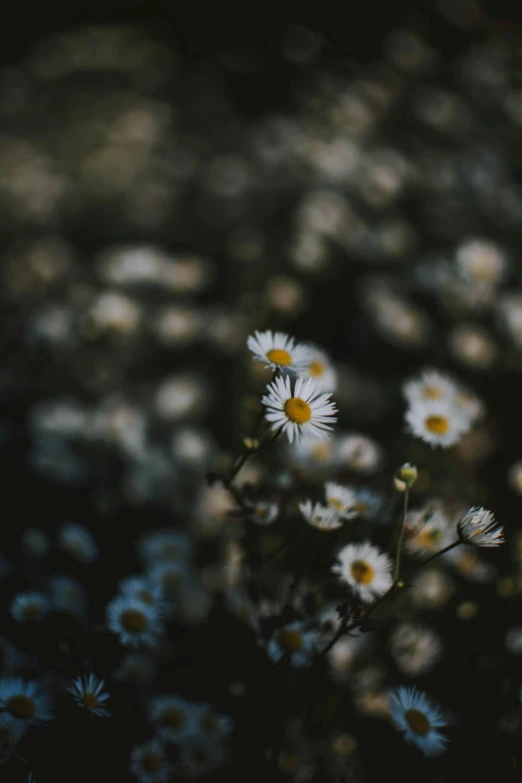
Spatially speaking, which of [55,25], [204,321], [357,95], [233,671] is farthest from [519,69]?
[233,671]

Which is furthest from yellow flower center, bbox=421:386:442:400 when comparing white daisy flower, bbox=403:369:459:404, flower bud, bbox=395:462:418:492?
flower bud, bbox=395:462:418:492

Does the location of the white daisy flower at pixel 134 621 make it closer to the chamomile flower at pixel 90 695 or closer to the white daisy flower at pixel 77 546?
the chamomile flower at pixel 90 695

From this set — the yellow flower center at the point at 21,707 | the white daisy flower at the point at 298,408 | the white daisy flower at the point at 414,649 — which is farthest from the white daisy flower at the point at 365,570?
the yellow flower center at the point at 21,707

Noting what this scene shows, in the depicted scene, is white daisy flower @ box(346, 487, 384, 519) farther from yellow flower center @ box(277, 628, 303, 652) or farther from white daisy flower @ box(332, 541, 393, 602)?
yellow flower center @ box(277, 628, 303, 652)

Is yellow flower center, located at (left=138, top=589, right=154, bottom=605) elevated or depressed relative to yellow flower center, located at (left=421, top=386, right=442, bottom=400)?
depressed

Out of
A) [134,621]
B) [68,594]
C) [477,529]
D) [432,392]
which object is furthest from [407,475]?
[68,594]

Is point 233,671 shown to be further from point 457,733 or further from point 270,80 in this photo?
point 270,80

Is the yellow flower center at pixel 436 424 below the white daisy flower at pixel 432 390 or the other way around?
below
